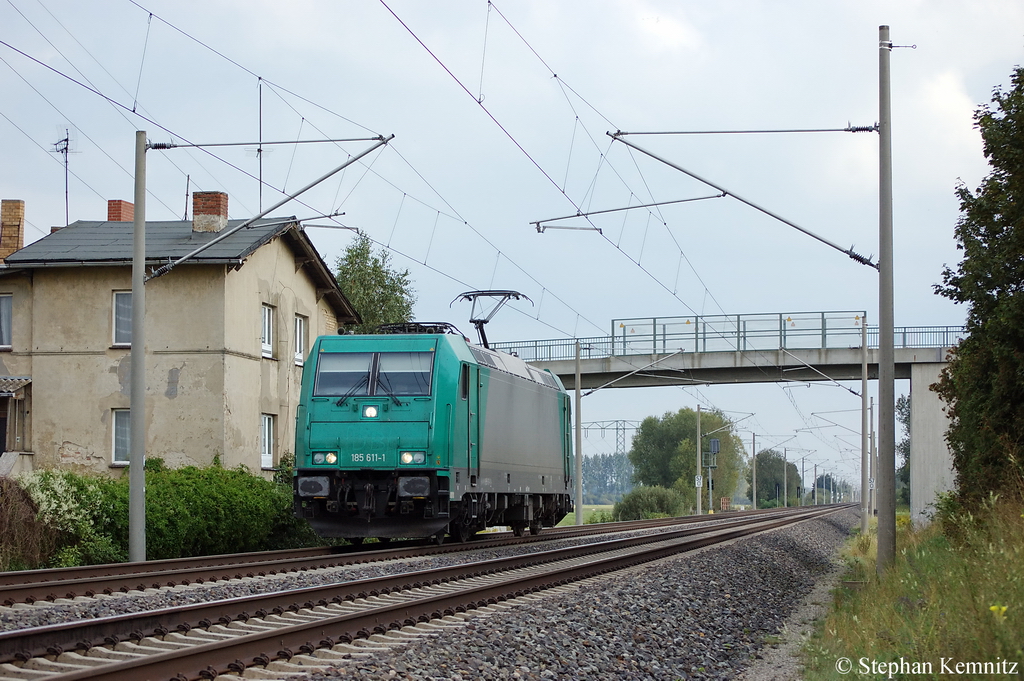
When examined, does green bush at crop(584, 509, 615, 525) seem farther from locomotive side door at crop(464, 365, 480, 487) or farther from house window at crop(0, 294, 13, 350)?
locomotive side door at crop(464, 365, 480, 487)

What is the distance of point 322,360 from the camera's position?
19.7m

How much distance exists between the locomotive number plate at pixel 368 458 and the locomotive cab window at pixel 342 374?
102 cm

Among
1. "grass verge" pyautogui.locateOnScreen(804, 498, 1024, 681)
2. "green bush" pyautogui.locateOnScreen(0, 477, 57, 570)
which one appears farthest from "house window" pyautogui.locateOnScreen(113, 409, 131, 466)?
Result: "grass verge" pyautogui.locateOnScreen(804, 498, 1024, 681)

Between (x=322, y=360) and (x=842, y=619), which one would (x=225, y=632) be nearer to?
(x=842, y=619)

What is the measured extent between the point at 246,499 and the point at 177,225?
41.1 feet

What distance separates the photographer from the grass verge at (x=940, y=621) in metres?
6.82

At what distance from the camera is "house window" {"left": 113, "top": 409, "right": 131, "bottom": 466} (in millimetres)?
27219

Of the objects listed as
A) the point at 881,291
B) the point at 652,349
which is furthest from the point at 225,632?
the point at 652,349

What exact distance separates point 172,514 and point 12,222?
65.4ft

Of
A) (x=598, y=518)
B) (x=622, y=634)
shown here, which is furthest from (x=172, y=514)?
(x=598, y=518)

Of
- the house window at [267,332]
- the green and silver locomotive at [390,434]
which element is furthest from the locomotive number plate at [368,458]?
the house window at [267,332]

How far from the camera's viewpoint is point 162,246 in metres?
28.8

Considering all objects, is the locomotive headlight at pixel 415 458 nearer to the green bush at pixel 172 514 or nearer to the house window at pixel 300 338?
the green bush at pixel 172 514

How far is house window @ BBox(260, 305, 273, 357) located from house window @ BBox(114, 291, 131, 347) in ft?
11.2
